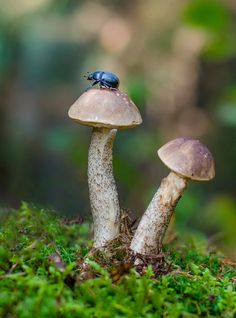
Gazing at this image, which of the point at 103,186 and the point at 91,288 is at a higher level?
the point at 103,186

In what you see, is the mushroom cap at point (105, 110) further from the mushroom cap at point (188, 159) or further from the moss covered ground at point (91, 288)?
the moss covered ground at point (91, 288)

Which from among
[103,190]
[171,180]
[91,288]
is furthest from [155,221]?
[91,288]

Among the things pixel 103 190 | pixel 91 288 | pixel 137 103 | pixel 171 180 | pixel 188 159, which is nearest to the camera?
→ pixel 91 288

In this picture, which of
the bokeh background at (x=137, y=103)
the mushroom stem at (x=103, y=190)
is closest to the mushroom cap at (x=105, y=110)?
the mushroom stem at (x=103, y=190)

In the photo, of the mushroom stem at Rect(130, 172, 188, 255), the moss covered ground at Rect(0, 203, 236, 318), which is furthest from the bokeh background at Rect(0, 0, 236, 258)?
the moss covered ground at Rect(0, 203, 236, 318)

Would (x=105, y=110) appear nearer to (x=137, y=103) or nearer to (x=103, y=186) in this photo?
(x=103, y=186)

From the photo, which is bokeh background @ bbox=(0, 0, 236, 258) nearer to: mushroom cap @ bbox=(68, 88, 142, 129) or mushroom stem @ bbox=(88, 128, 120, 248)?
mushroom stem @ bbox=(88, 128, 120, 248)

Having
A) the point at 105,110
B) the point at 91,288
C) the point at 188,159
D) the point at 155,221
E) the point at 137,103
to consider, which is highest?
the point at 137,103
